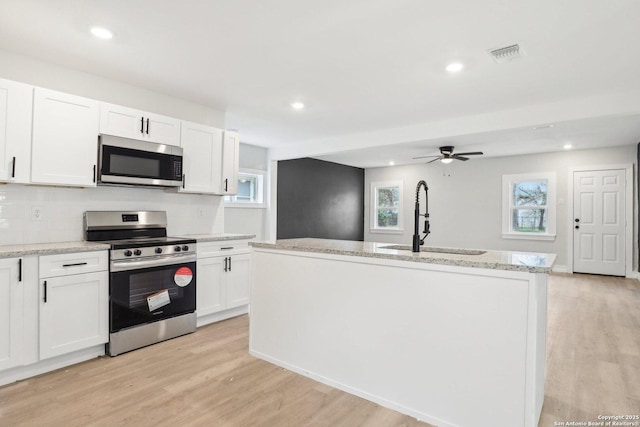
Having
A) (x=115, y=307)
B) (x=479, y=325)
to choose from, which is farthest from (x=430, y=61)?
(x=115, y=307)

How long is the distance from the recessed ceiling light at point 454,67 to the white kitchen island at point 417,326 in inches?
67.1

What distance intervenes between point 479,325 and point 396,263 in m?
0.54

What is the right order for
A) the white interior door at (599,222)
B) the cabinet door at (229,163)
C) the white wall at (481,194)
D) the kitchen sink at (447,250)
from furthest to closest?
the white wall at (481,194)
the white interior door at (599,222)
the cabinet door at (229,163)
the kitchen sink at (447,250)

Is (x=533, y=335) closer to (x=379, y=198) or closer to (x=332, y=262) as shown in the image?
(x=332, y=262)

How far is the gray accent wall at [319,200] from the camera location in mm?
7102

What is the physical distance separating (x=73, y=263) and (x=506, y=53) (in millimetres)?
3668

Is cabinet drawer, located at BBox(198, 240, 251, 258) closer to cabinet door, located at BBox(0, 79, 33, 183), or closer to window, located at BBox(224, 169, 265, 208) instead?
cabinet door, located at BBox(0, 79, 33, 183)

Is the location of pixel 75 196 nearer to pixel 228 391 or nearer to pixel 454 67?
pixel 228 391

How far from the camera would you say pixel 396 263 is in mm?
2111

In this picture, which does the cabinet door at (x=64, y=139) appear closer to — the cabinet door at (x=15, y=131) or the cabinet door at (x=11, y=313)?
the cabinet door at (x=15, y=131)

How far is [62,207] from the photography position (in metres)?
3.11

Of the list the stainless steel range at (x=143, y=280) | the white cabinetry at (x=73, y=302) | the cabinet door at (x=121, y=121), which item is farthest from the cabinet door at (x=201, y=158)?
the white cabinetry at (x=73, y=302)

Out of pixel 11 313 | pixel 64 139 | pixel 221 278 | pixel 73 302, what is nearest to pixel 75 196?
pixel 64 139

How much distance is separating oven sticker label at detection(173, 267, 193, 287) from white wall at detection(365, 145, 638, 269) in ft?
20.4
